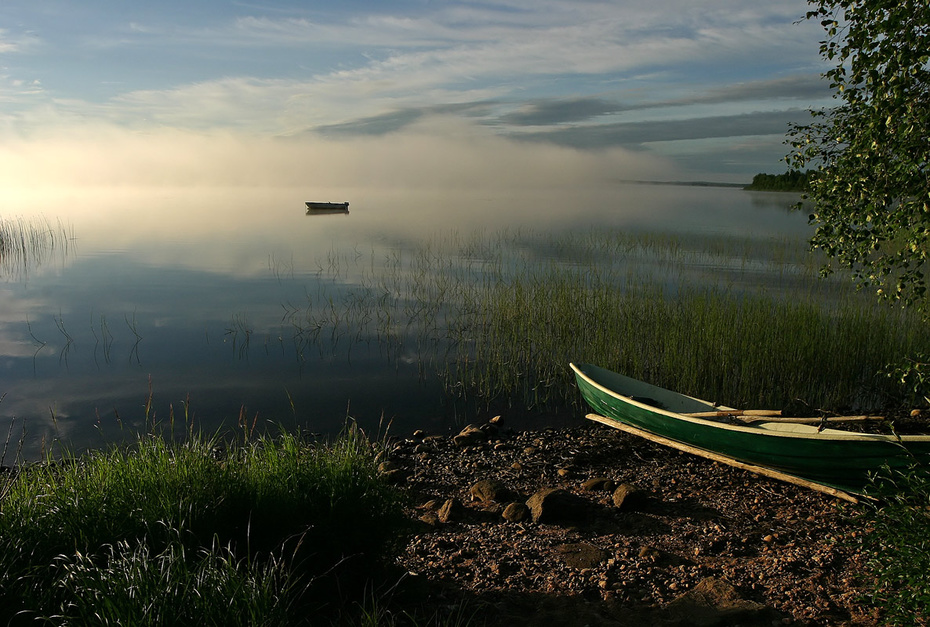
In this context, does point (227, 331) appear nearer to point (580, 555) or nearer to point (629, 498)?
point (629, 498)

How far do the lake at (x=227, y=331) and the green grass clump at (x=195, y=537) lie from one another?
0.77m

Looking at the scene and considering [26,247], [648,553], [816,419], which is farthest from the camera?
[26,247]

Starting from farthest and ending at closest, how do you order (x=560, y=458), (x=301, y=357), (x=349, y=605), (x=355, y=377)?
(x=301, y=357), (x=355, y=377), (x=560, y=458), (x=349, y=605)

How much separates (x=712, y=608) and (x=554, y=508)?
2.06 m

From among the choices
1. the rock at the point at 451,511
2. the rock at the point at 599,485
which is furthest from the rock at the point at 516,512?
the rock at the point at 599,485

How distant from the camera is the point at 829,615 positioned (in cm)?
434

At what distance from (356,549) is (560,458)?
453cm

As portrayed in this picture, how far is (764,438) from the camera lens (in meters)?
6.58

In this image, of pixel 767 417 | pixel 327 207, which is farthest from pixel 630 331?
A: pixel 327 207

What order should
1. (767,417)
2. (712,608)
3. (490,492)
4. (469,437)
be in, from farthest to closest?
1. (469,437)
2. (767,417)
3. (490,492)
4. (712,608)

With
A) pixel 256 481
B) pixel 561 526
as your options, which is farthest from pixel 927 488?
pixel 256 481

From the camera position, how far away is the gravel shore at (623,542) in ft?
14.8

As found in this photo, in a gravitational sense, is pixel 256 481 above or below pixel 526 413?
above

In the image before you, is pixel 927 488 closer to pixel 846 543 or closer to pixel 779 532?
pixel 846 543
